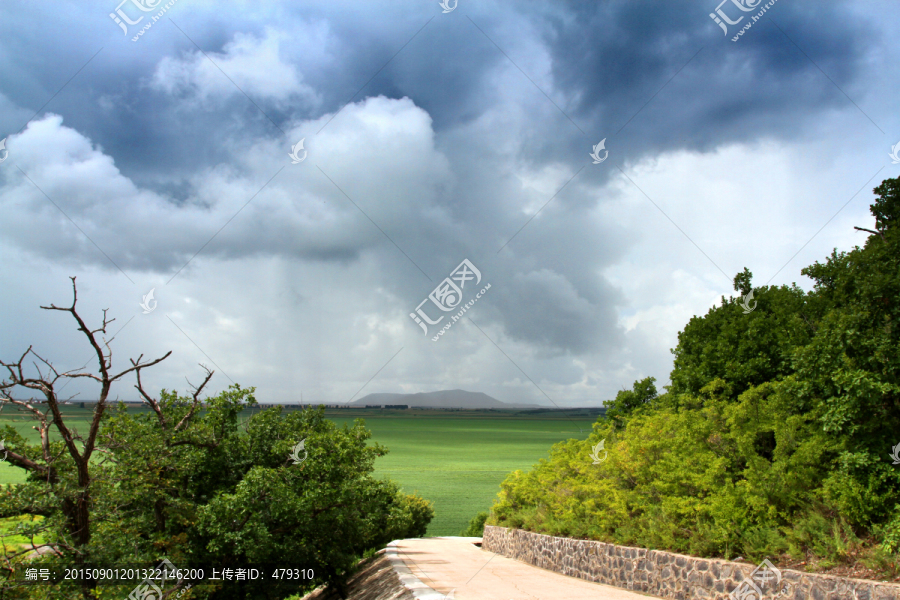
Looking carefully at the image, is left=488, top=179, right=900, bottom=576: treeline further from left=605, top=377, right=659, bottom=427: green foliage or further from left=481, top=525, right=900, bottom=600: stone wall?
left=605, top=377, right=659, bottom=427: green foliage

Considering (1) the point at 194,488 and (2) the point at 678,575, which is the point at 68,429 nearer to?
(1) the point at 194,488

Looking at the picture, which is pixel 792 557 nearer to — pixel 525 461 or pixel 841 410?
pixel 841 410

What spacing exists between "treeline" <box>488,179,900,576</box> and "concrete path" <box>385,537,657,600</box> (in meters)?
1.44

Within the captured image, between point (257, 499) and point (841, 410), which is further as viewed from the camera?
point (257, 499)

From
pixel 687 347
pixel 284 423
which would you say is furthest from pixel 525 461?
pixel 284 423

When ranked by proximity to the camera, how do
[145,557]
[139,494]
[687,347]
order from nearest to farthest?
[145,557]
[139,494]
[687,347]

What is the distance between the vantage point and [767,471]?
1080cm

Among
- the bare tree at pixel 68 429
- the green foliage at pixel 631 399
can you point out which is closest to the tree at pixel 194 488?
the bare tree at pixel 68 429

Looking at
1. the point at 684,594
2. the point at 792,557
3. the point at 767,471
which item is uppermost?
the point at 767,471

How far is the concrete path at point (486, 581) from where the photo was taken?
1062cm

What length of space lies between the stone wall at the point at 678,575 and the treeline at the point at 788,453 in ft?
1.28

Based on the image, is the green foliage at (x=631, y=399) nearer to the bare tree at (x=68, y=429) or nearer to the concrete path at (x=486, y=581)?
the concrete path at (x=486, y=581)

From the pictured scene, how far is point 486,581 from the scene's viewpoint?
12.5 m

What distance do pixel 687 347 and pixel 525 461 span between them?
3428 inches
